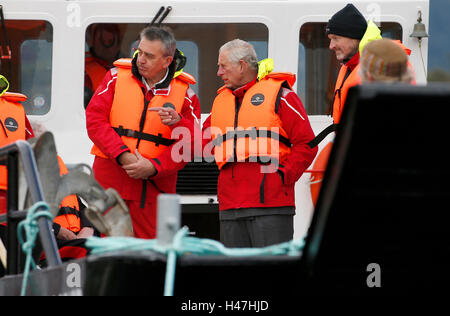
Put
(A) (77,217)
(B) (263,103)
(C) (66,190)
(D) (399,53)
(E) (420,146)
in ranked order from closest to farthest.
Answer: (E) (420,146)
(D) (399,53)
(C) (66,190)
(B) (263,103)
(A) (77,217)

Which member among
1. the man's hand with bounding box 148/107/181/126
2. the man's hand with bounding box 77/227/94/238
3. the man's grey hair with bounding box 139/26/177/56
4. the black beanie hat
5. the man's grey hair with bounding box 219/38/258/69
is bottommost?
the man's hand with bounding box 77/227/94/238

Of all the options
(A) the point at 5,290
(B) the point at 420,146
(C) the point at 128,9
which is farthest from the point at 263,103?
(B) the point at 420,146

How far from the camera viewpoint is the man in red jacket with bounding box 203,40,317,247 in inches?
176

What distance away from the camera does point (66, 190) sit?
3.28 metres

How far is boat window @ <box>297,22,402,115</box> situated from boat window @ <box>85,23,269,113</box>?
0.30 metres

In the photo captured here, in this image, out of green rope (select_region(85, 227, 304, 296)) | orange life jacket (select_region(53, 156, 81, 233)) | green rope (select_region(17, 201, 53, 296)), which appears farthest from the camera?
orange life jacket (select_region(53, 156, 81, 233))

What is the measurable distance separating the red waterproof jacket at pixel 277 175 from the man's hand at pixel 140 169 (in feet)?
1.41

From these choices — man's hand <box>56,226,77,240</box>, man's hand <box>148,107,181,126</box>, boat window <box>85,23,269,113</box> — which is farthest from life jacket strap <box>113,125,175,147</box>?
boat window <box>85,23,269,113</box>

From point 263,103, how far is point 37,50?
82.6 inches

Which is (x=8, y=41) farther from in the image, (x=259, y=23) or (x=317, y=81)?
(x=317, y=81)

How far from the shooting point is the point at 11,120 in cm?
510

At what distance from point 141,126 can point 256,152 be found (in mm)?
735

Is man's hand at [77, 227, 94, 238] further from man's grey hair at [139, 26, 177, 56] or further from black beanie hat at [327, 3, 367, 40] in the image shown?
black beanie hat at [327, 3, 367, 40]

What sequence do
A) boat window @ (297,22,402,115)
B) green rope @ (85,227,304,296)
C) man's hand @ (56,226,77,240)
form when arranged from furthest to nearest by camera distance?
boat window @ (297,22,402,115)
man's hand @ (56,226,77,240)
green rope @ (85,227,304,296)
